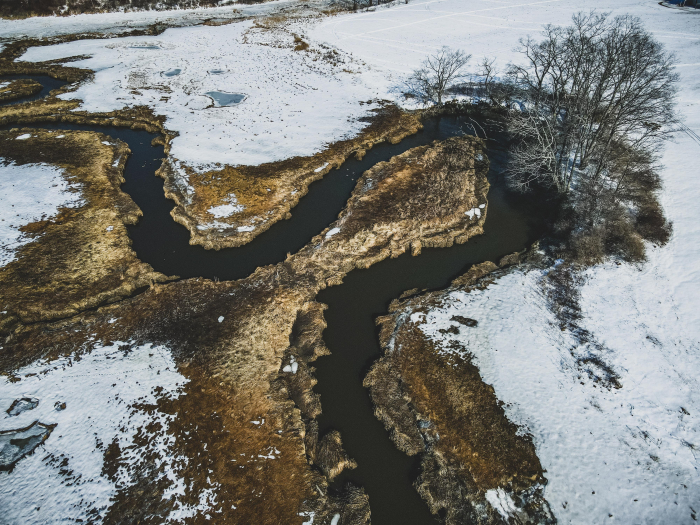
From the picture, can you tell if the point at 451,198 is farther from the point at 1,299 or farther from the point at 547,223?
the point at 1,299

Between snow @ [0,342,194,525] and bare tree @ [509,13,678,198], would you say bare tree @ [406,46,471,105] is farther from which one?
snow @ [0,342,194,525]

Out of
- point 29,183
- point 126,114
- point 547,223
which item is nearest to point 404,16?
point 126,114

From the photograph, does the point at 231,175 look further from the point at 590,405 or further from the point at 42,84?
the point at 42,84

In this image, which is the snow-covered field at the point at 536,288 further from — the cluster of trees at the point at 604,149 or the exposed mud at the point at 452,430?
the cluster of trees at the point at 604,149

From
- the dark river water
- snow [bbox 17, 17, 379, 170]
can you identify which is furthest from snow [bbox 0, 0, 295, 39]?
the dark river water

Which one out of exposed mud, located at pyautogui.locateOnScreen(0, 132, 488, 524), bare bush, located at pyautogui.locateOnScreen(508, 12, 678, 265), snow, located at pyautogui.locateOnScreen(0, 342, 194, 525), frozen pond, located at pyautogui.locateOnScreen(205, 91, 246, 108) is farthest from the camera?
frozen pond, located at pyautogui.locateOnScreen(205, 91, 246, 108)

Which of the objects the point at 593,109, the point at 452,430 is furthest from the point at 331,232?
the point at 593,109
